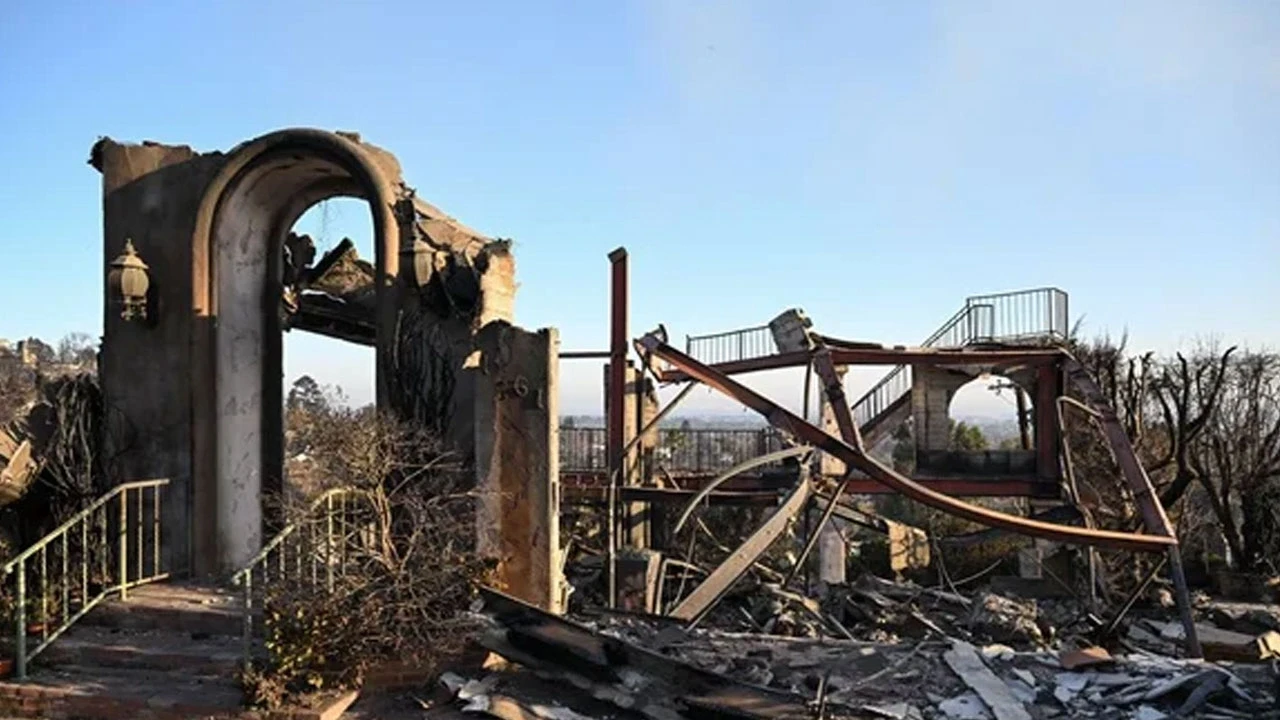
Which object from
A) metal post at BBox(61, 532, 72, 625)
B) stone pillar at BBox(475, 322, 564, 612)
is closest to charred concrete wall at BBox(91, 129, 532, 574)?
stone pillar at BBox(475, 322, 564, 612)

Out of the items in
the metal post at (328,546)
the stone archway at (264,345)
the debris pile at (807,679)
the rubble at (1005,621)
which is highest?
the stone archway at (264,345)

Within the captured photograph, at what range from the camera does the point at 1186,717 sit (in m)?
6.18

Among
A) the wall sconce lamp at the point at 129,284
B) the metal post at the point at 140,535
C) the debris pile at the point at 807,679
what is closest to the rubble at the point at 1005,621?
the debris pile at the point at 807,679

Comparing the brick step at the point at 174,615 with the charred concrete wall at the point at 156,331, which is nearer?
the brick step at the point at 174,615

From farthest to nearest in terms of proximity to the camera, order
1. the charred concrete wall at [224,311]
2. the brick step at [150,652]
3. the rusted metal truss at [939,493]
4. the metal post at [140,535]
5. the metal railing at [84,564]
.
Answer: the rusted metal truss at [939,493] < the metal post at [140,535] < the charred concrete wall at [224,311] < the metal railing at [84,564] < the brick step at [150,652]

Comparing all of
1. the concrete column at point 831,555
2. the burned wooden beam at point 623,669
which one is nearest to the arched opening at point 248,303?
the burned wooden beam at point 623,669

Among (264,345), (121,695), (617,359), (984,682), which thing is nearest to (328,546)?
(121,695)

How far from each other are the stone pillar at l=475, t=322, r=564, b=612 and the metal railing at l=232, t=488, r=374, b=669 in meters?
1.08

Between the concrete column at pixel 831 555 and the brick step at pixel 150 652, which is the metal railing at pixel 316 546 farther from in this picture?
the concrete column at pixel 831 555

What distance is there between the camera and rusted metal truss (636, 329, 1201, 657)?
9.69 m

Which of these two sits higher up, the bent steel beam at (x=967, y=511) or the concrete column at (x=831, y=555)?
the bent steel beam at (x=967, y=511)

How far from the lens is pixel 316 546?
7230mm

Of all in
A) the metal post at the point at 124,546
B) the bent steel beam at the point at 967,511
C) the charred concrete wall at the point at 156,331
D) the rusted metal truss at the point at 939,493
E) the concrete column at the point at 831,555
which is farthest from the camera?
the concrete column at the point at 831,555

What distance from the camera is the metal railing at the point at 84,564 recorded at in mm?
7156
